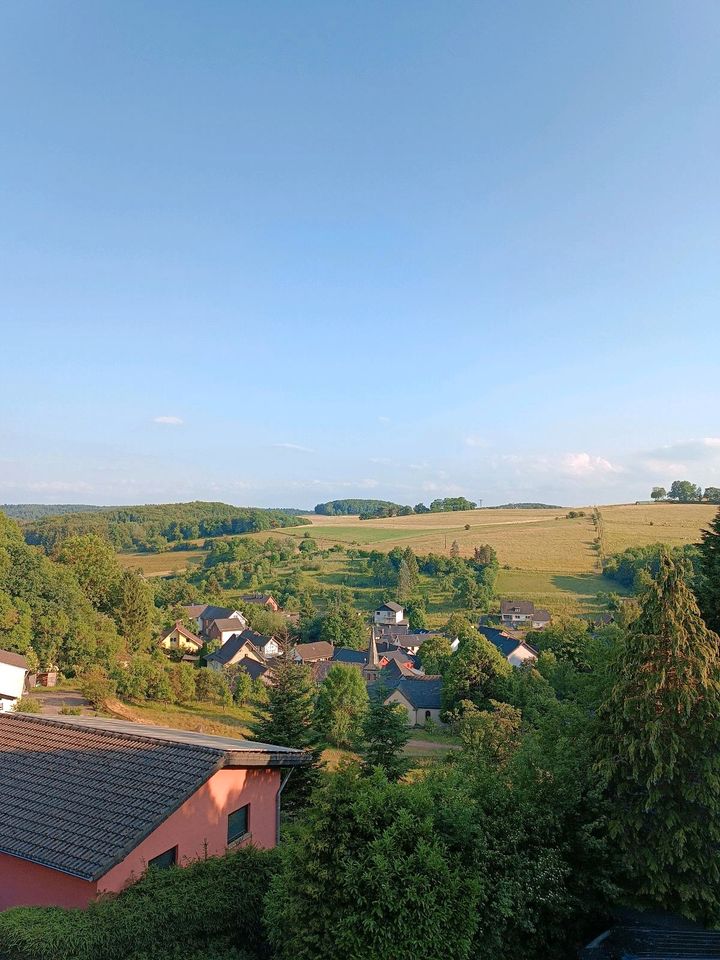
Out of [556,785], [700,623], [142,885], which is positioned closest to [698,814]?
[556,785]

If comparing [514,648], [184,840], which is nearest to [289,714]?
[184,840]

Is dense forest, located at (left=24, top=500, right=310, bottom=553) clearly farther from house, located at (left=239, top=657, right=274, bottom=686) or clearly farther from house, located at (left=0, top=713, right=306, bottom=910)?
house, located at (left=0, top=713, right=306, bottom=910)

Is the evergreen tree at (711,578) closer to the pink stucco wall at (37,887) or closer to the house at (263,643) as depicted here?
the pink stucco wall at (37,887)

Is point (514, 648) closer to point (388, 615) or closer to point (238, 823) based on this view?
point (388, 615)

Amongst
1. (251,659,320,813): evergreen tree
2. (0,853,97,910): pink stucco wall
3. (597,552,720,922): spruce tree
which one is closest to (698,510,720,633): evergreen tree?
(597,552,720,922): spruce tree

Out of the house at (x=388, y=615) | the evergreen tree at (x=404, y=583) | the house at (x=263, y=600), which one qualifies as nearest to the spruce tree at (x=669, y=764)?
the house at (x=263, y=600)

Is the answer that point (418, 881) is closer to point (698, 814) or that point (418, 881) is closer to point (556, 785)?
point (556, 785)

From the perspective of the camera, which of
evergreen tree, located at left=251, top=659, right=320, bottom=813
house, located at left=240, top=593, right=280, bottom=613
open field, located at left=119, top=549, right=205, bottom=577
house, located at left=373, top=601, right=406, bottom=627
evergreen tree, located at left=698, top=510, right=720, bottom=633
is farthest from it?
open field, located at left=119, top=549, right=205, bottom=577

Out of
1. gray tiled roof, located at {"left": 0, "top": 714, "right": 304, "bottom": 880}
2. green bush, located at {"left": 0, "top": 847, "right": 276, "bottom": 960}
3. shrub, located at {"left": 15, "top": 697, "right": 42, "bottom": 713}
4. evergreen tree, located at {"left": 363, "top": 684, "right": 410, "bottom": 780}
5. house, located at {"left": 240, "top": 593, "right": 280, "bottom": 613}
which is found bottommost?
house, located at {"left": 240, "top": 593, "right": 280, "bottom": 613}
